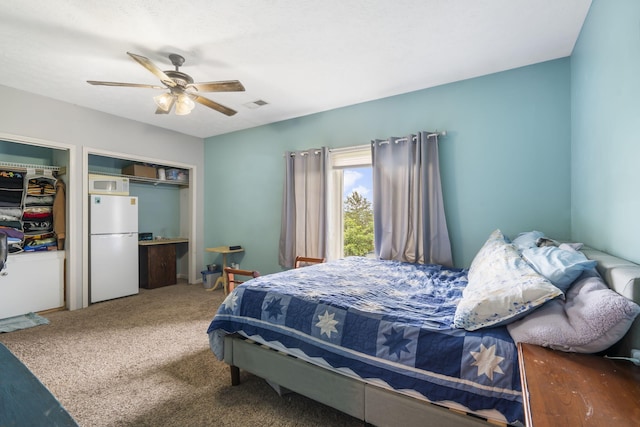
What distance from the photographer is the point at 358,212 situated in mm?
3863

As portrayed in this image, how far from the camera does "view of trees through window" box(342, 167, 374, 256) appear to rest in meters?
3.75

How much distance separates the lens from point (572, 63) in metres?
2.50

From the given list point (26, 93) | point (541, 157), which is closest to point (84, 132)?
point (26, 93)

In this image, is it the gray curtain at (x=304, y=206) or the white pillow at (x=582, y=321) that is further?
the gray curtain at (x=304, y=206)

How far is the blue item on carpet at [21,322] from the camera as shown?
303cm

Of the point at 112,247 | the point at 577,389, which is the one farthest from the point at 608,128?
the point at 112,247

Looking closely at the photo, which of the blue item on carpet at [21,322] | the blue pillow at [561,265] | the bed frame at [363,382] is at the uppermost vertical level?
the blue pillow at [561,265]

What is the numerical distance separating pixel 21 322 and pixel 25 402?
13.0ft

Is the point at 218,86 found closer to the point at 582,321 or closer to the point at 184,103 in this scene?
the point at 184,103

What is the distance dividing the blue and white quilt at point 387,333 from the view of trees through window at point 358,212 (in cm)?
129

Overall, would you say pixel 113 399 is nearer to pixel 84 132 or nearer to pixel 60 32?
pixel 60 32

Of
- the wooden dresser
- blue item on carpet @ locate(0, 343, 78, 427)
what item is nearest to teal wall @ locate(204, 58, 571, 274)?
the wooden dresser

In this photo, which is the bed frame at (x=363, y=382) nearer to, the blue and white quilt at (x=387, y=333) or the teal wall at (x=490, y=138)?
the blue and white quilt at (x=387, y=333)

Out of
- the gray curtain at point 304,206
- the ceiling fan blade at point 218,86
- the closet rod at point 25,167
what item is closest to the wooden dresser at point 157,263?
the closet rod at point 25,167
